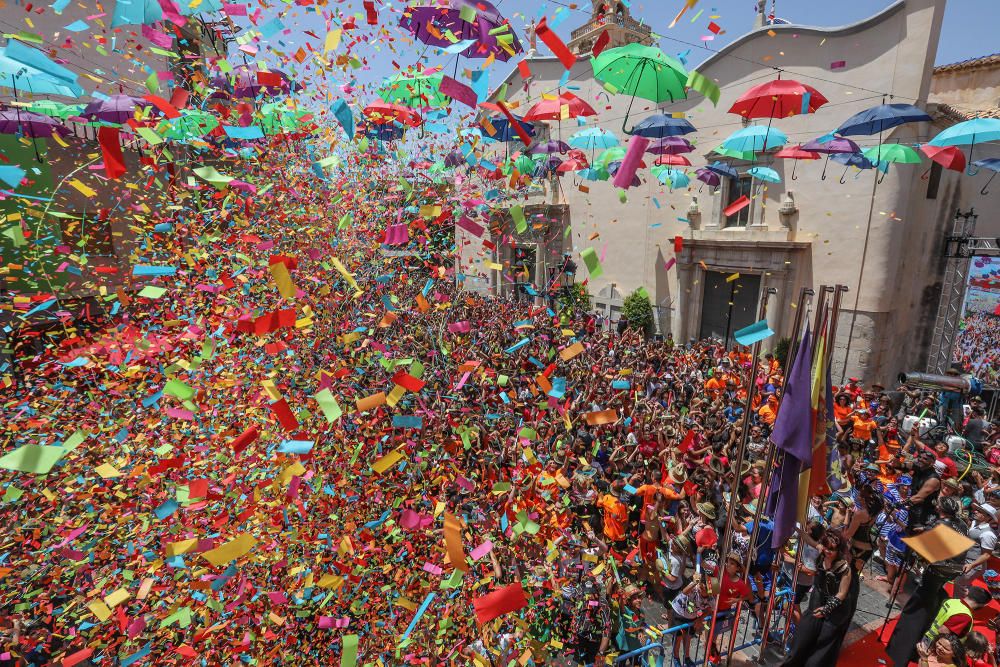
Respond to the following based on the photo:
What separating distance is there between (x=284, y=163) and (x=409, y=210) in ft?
8.51

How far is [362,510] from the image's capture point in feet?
13.5

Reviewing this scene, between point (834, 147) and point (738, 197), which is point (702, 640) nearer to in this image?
point (834, 147)

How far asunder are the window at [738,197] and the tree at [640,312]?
12.0 ft

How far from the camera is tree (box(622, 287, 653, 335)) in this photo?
703 inches

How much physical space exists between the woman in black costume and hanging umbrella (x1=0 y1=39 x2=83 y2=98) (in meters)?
9.31

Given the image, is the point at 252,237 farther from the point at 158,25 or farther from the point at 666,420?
the point at 666,420

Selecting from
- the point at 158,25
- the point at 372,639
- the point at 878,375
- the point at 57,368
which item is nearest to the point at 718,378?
the point at 878,375

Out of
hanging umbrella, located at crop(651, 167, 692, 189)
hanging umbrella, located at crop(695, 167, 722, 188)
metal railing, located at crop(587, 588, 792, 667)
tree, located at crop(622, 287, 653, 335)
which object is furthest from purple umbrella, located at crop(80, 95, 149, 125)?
tree, located at crop(622, 287, 653, 335)

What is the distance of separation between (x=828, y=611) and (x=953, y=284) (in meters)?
13.3

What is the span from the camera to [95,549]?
13.1 feet

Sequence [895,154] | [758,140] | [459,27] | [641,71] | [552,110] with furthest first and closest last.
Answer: [895,154] < [758,140] < [641,71] < [552,110] < [459,27]

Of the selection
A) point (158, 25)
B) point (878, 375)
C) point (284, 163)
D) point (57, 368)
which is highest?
point (158, 25)

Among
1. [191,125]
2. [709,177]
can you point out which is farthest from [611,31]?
[191,125]

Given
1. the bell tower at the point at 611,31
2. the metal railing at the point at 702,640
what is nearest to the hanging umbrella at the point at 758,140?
the metal railing at the point at 702,640
